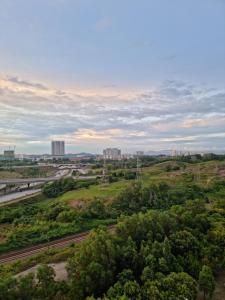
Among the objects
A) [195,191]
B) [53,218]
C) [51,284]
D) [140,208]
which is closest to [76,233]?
[53,218]

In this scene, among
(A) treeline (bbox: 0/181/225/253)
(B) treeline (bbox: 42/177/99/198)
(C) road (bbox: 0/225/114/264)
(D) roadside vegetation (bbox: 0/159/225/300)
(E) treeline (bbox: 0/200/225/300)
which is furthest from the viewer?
(B) treeline (bbox: 42/177/99/198)

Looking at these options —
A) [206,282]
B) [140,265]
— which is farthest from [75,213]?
[206,282]

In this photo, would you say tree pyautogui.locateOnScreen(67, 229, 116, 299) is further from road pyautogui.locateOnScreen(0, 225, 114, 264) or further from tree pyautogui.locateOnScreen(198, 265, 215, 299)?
road pyautogui.locateOnScreen(0, 225, 114, 264)

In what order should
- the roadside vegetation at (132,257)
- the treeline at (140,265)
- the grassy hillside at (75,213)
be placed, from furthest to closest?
the grassy hillside at (75,213), the roadside vegetation at (132,257), the treeline at (140,265)

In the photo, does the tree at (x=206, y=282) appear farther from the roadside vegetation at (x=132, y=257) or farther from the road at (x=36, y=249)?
the road at (x=36, y=249)

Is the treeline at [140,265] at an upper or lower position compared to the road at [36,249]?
upper

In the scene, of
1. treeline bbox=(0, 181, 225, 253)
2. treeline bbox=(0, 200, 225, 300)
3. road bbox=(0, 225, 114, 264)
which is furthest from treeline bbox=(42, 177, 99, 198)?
treeline bbox=(0, 200, 225, 300)

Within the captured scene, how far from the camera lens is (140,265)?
60.6 ft

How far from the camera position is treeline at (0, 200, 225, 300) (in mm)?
15516

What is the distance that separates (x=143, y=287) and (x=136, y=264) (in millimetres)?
2333

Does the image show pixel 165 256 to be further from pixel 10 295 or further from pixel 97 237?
pixel 10 295

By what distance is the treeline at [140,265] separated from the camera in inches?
611

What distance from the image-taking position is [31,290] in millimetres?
14984

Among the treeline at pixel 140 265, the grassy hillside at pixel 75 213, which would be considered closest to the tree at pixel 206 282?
the treeline at pixel 140 265
